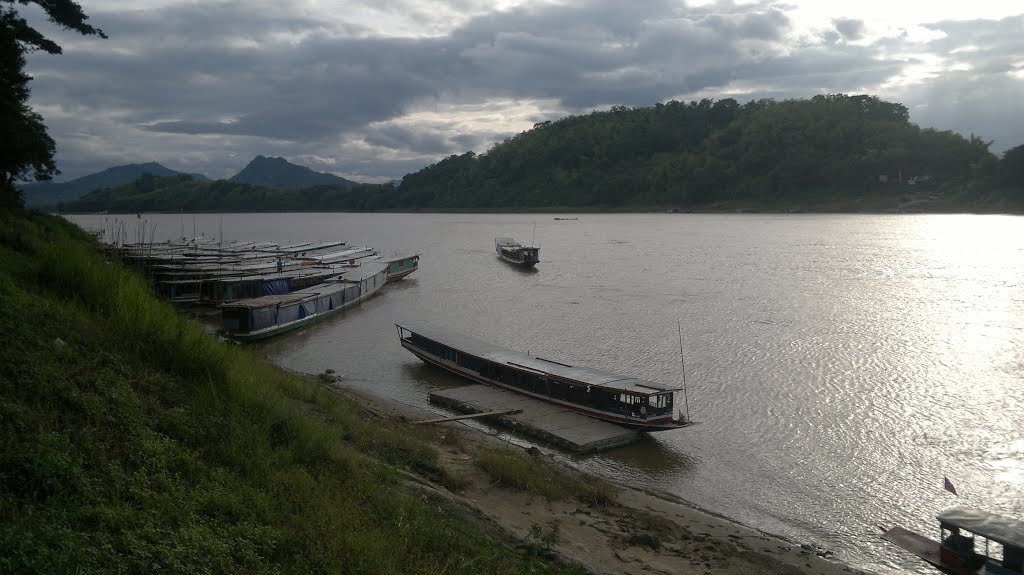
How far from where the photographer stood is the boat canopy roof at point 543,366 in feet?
76.0

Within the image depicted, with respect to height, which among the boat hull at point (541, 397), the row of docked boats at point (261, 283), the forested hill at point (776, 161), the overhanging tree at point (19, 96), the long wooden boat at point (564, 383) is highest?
the forested hill at point (776, 161)

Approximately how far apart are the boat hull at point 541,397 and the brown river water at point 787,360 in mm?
593

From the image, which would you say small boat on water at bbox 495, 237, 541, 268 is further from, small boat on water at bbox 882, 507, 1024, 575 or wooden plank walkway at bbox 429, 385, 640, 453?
small boat on water at bbox 882, 507, 1024, 575

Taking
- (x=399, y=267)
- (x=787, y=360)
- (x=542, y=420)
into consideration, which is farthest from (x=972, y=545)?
(x=399, y=267)

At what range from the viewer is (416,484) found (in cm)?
1332

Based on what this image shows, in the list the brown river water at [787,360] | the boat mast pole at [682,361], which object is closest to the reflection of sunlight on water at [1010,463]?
the brown river water at [787,360]

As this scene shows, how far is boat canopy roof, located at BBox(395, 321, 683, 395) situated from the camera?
23.2 meters

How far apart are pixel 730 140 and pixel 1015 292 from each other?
455ft

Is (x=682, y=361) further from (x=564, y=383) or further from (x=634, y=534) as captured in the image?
(x=634, y=534)

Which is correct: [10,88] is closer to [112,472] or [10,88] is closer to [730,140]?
[112,472]

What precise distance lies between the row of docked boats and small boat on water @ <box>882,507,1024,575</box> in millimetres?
26573

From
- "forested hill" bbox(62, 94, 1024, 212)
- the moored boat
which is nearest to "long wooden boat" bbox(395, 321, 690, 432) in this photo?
the moored boat

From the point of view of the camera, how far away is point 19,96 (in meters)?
35.5

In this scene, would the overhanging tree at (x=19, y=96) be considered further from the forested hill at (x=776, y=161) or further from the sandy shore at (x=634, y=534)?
the forested hill at (x=776, y=161)
